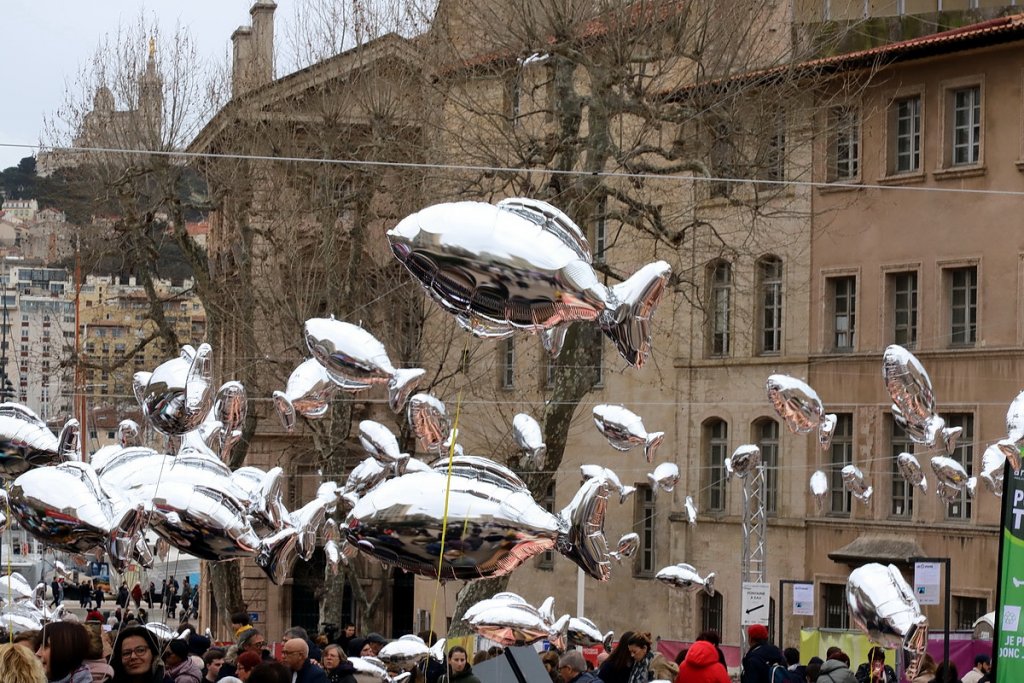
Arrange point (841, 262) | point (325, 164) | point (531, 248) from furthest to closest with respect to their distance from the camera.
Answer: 1. point (841, 262)
2. point (325, 164)
3. point (531, 248)

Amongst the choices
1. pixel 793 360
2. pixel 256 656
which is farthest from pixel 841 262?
pixel 256 656

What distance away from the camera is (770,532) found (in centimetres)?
3794

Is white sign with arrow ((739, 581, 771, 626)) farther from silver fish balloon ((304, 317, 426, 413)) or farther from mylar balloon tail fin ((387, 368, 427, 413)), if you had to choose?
silver fish balloon ((304, 317, 426, 413))

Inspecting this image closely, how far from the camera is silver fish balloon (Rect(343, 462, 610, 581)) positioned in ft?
31.4

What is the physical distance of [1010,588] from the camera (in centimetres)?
929

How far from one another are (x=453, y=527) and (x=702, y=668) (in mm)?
2649

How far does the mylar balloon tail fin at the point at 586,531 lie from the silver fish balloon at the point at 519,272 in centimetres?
87

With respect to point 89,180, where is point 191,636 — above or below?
below

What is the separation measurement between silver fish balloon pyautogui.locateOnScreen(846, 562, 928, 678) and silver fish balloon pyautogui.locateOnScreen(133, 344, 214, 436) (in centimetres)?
494

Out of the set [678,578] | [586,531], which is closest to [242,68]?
[678,578]

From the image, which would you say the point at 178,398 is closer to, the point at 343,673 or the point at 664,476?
the point at 343,673

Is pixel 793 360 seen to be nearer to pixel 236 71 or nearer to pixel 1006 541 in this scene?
pixel 236 71

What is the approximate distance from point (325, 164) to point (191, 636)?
18925mm

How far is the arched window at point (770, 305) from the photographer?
1513 inches
